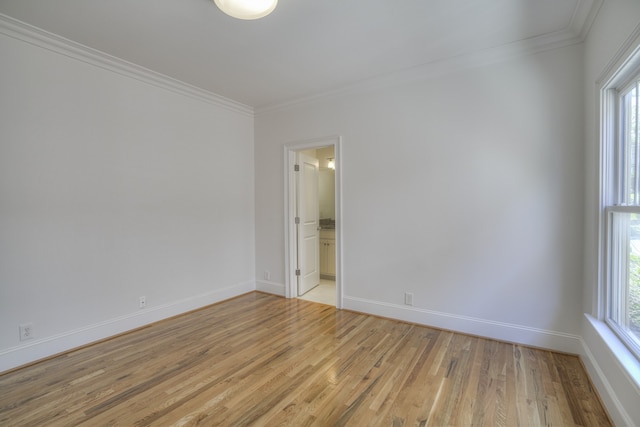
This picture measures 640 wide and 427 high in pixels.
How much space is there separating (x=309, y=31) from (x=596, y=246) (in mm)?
2783

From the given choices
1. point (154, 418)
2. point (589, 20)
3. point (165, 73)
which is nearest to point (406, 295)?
point (154, 418)

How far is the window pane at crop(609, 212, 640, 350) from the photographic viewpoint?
172 cm

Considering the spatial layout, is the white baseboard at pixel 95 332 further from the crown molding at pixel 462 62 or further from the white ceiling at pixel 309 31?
the crown molding at pixel 462 62

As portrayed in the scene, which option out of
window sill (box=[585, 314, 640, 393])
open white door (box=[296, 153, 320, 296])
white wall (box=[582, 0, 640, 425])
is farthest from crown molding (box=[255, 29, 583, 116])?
window sill (box=[585, 314, 640, 393])

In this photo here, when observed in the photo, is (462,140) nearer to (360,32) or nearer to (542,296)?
(360,32)

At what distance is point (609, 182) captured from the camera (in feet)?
6.57

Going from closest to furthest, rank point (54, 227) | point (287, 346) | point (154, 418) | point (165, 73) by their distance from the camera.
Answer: point (154, 418), point (54, 227), point (287, 346), point (165, 73)

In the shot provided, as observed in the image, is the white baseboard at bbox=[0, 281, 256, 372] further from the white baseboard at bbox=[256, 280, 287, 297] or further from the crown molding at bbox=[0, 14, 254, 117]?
the crown molding at bbox=[0, 14, 254, 117]

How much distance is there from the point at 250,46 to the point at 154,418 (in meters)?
2.93

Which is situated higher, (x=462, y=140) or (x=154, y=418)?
(x=462, y=140)

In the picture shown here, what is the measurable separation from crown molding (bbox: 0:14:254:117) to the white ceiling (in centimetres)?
7

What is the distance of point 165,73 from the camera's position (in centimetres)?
314

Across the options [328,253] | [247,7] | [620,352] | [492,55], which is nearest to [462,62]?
[492,55]

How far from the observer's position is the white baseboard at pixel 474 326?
2.47 meters
